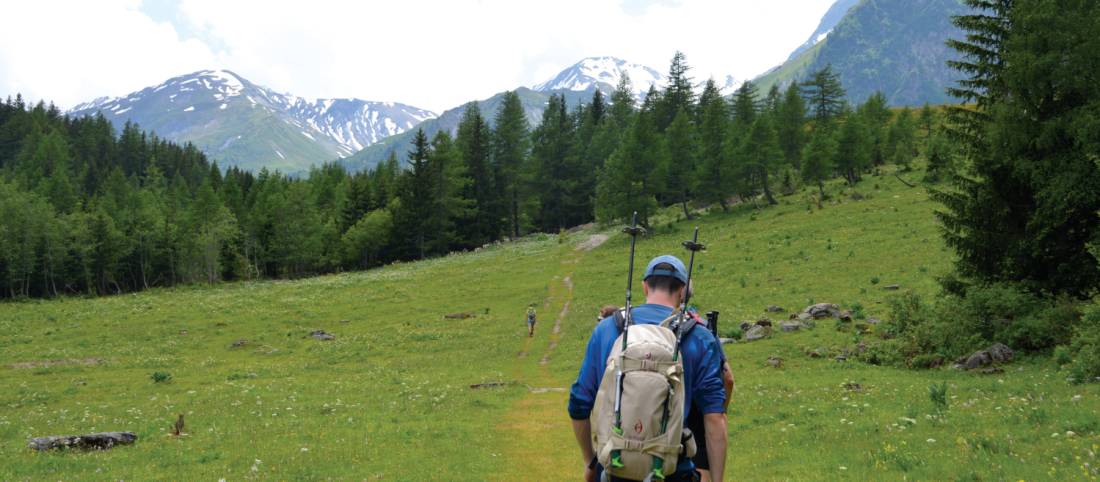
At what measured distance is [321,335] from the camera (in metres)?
44.5

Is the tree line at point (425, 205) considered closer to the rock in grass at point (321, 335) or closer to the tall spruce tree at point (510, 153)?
Answer: the tall spruce tree at point (510, 153)

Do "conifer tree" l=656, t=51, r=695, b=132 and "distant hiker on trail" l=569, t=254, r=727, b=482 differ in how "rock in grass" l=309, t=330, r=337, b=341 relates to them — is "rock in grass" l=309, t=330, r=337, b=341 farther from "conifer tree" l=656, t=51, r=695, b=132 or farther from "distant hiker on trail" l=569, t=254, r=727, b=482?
"conifer tree" l=656, t=51, r=695, b=132

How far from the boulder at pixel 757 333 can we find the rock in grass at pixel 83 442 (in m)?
25.1

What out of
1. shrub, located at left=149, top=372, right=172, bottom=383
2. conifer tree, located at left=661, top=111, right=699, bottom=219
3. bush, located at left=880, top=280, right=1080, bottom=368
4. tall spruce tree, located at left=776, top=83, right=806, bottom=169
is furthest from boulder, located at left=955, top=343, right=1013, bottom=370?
tall spruce tree, located at left=776, top=83, right=806, bottom=169

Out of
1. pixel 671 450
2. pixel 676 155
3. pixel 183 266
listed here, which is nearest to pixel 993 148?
pixel 671 450

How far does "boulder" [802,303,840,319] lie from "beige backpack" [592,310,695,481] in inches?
1169

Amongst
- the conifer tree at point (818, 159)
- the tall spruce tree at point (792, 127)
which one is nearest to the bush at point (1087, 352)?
the conifer tree at point (818, 159)

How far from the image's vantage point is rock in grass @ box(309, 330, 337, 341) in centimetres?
4378

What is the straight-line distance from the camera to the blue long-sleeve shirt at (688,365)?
5113mm

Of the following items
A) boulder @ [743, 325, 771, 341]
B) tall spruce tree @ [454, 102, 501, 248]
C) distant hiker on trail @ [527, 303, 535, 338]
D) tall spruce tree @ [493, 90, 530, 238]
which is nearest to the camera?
boulder @ [743, 325, 771, 341]

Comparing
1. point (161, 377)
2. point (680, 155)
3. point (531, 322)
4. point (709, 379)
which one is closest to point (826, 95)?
point (680, 155)

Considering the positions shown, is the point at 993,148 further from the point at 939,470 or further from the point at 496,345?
the point at 496,345

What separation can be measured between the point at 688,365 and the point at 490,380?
2302 centimetres

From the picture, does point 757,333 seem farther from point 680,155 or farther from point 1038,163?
point 680,155
